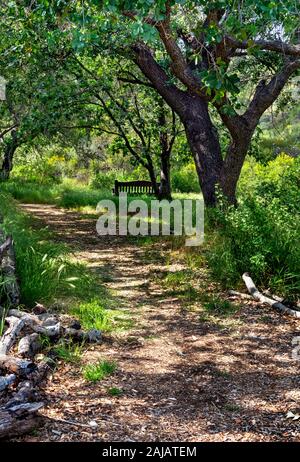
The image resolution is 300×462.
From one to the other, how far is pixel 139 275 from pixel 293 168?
2.74 meters

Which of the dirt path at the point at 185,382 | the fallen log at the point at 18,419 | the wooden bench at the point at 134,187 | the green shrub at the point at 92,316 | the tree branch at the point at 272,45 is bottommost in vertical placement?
the dirt path at the point at 185,382

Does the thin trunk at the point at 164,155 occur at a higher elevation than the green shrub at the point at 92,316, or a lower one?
higher

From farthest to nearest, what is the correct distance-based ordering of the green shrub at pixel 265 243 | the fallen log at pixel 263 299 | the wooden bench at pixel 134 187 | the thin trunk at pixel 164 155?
the wooden bench at pixel 134 187
the thin trunk at pixel 164 155
the green shrub at pixel 265 243
the fallen log at pixel 263 299

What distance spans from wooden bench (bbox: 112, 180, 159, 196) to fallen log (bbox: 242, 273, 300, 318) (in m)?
10.8

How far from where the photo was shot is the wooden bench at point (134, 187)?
16.9m

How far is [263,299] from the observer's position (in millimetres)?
5875

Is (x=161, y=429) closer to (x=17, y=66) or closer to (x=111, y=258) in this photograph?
(x=111, y=258)

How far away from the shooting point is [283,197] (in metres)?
6.54

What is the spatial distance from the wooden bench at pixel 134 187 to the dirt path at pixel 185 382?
10.8 m


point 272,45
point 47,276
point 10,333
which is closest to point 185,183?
point 272,45

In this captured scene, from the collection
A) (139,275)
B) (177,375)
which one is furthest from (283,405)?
(139,275)

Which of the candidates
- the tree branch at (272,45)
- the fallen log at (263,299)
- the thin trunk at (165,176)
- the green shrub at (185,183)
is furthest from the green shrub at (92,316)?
the green shrub at (185,183)

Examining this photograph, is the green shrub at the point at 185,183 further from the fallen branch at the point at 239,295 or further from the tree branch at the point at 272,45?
the tree branch at the point at 272,45

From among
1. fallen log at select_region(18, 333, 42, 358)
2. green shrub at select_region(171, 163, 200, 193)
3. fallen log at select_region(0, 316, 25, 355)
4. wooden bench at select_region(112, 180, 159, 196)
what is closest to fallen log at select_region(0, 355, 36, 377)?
fallen log at select_region(0, 316, 25, 355)
